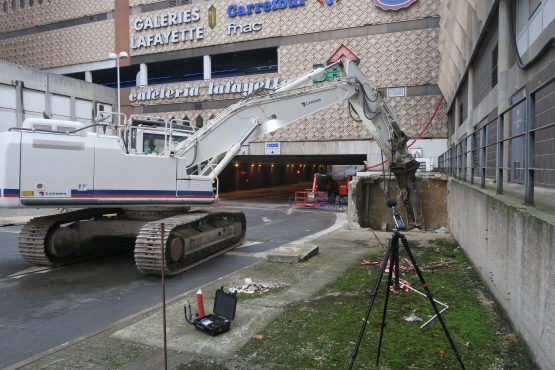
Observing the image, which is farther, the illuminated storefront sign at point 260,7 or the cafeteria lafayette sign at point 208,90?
the cafeteria lafayette sign at point 208,90

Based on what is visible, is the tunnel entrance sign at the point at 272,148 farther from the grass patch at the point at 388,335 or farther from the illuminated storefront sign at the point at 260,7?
the grass patch at the point at 388,335

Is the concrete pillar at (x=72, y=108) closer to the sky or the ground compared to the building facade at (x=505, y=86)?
closer to the sky

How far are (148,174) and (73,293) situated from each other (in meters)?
2.78

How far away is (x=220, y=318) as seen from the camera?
19.3ft

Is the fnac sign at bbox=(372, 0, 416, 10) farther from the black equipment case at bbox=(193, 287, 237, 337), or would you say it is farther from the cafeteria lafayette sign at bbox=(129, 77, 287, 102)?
the black equipment case at bbox=(193, 287, 237, 337)

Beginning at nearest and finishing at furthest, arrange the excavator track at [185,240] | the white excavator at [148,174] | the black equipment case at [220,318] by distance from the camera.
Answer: the black equipment case at [220,318], the white excavator at [148,174], the excavator track at [185,240]

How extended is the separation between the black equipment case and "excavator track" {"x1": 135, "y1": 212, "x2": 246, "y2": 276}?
76.3 inches

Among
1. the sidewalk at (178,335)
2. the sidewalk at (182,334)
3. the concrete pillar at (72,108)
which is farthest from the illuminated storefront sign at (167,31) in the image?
the sidewalk at (178,335)

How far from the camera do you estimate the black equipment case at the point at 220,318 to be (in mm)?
5645

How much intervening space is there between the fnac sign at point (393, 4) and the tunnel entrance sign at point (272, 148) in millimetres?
10830

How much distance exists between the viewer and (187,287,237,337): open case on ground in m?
5.65

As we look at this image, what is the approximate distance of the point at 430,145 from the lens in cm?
2808

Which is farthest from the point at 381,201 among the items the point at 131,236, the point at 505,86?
the point at 131,236

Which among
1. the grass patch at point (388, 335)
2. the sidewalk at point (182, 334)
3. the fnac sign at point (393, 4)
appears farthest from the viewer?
the fnac sign at point (393, 4)
